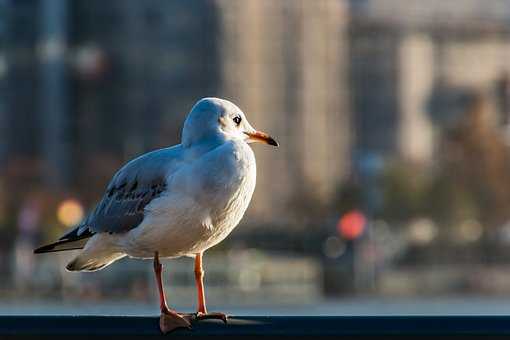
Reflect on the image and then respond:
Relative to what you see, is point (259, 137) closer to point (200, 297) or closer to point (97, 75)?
point (200, 297)

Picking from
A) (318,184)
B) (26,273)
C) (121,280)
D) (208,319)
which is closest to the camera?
(208,319)

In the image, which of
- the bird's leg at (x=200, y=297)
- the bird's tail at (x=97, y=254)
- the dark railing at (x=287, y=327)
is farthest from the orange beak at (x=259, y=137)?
the dark railing at (x=287, y=327)

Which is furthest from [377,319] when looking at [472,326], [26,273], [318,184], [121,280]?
[318,184]

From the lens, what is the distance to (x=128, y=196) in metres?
5.23

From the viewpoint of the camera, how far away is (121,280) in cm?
3081

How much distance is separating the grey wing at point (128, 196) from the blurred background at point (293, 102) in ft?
150

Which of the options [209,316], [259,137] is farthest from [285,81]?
[209,316]

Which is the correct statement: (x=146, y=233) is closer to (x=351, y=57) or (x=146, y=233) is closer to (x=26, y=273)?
(x=26, y=273)

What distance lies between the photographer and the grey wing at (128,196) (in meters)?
5.12

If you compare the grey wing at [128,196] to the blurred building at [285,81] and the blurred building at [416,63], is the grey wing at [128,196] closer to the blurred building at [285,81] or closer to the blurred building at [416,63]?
the blurred building at [285,81]

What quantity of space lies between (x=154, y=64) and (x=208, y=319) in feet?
252

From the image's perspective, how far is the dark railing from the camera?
13.8 ft

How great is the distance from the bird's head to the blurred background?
4589 centimetres

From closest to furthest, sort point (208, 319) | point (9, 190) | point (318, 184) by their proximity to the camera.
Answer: point (208, 319)
point (9, 190)
point (318, 184)
